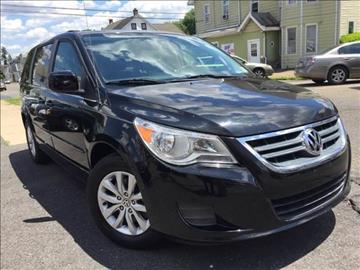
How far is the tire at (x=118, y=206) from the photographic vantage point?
3.07m

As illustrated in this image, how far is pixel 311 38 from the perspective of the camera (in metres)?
23.4

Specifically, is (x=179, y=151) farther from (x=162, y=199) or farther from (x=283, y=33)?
(x=283, y=33)

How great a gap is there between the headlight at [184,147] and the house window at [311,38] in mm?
22482

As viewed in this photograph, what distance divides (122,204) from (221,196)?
1007 millimetres

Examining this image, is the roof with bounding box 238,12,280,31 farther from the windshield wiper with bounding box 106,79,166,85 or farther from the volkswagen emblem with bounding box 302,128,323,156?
the volkswagen emblem with bounding box 302,128,323,156

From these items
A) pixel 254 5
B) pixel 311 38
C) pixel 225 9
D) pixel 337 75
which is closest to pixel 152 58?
pixel 337 75

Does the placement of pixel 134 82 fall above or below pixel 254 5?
below

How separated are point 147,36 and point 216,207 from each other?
2.42 metres

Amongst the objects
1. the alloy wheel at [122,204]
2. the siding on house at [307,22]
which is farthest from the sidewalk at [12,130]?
the siding on house at [307,22]

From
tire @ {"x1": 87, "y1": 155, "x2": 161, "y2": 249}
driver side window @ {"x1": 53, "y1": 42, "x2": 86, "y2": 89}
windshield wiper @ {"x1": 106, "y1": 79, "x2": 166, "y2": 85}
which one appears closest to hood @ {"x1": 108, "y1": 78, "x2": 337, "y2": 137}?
windshield wiper @ {"x1": 106, "y1": 79, "x2": 166, "y2": 85}

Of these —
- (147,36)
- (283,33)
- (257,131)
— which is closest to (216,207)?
(257,131)

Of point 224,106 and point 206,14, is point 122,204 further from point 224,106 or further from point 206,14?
point 206,14

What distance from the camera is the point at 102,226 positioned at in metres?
3.42

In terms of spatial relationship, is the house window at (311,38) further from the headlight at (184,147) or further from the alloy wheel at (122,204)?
the headlight at (184,147)
